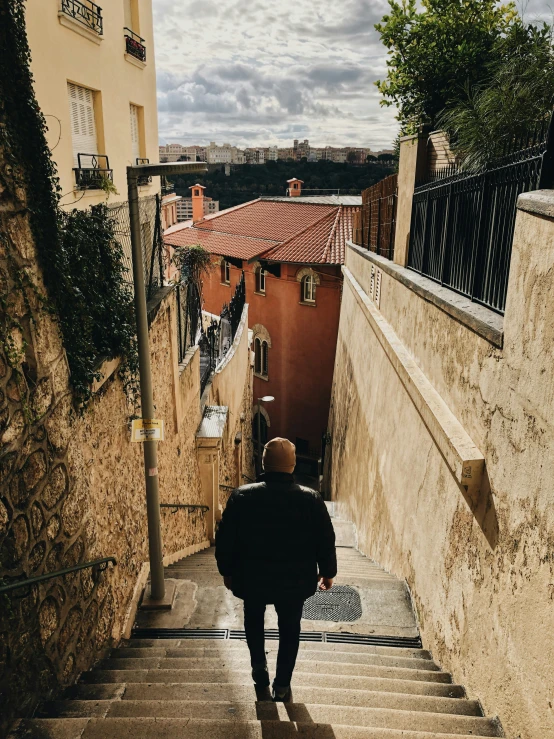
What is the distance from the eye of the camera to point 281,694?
3.42 metres

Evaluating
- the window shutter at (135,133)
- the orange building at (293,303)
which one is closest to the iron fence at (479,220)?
the window shutter at (135,133)

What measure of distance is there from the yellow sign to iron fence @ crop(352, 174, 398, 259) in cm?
611

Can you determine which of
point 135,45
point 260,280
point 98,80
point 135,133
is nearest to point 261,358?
point 260,280

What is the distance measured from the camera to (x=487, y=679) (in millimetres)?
3291

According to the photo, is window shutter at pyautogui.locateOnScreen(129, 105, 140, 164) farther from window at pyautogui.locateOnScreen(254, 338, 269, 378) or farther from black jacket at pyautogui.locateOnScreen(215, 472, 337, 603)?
window at pyautogui.locateOnScreen(254, 338, 269, 378)

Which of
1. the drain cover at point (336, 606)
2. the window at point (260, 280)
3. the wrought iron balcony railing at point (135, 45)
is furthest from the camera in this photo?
the window at point (260, 280)

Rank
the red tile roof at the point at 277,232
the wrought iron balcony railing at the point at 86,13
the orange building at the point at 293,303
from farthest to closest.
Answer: the red tile roof at the point at 277,232 < the orange building at the point at 293,303 < the wrought iron balcony railing at the point at 86,13

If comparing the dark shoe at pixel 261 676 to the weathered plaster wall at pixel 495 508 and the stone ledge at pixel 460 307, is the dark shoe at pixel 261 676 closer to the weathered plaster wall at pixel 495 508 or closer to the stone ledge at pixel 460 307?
the weathered plaster wall at pixel 495 508

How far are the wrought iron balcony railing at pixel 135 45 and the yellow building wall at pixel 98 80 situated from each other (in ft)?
0.47

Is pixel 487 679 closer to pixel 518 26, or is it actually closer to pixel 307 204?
pixel 518 26

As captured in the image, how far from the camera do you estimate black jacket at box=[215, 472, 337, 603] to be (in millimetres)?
3102

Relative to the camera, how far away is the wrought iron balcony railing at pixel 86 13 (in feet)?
26.5

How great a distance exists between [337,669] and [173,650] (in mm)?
1426

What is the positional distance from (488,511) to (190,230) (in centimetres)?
2728
